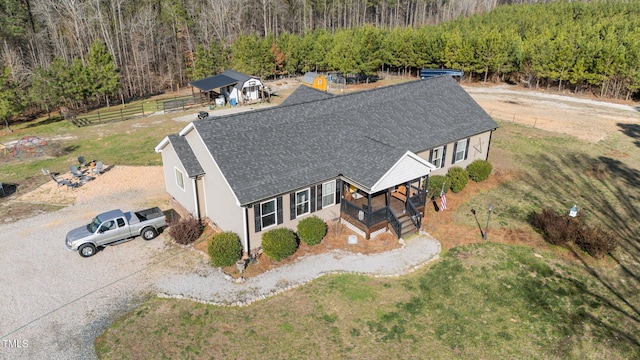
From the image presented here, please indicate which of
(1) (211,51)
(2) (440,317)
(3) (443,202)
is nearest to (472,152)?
(3) (443,202)

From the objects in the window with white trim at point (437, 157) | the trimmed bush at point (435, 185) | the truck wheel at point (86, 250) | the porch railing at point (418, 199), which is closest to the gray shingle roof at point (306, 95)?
the window with white trim at point (437, 157)

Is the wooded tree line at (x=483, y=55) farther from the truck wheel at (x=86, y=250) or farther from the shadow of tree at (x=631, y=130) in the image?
the truck wheel at (x=86, y=250)

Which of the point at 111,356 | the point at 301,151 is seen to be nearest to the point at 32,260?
the point at 111,356

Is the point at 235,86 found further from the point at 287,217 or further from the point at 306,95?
the point at 287,217

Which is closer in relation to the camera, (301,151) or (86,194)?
(301,151)

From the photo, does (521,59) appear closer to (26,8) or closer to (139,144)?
Answer: (139,144)

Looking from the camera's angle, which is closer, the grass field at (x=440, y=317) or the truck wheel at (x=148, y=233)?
the grass field at (x=440, y=317)

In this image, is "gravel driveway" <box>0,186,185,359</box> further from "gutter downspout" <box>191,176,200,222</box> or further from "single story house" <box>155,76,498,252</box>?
"single story house" <box>155,76,498,252</box>
